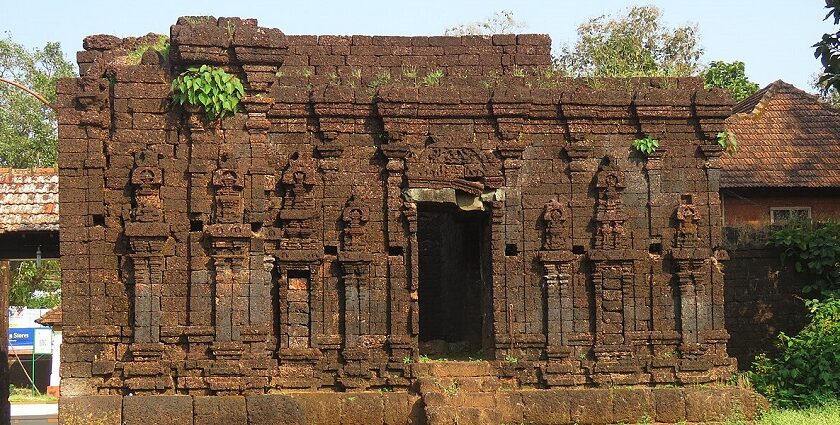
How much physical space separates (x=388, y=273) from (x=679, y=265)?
3.65 meters

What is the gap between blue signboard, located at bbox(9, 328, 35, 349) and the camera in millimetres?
33031

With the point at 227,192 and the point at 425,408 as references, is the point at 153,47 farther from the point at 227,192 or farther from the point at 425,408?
the point at 425,408

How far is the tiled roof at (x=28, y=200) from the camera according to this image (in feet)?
51.9

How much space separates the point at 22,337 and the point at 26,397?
226cm

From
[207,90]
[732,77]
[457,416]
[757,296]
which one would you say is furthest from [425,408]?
[732,77]

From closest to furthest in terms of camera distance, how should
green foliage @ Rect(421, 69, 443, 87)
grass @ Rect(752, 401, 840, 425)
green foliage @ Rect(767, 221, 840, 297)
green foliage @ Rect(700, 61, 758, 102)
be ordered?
grass @ Rect(752, 401, 840, 425)
green foliage @ Rect(421, 69, 443, 87)
green foliage @ Rect(767, 221, 840, 297)
green foliage @ Rect(700, 61, 758, 102)

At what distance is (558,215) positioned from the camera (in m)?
13.9

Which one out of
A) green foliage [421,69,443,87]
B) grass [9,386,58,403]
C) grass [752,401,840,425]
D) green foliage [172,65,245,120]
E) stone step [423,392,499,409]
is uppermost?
green foliage [421,69,443,87]

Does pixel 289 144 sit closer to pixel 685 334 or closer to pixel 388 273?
pixel 388 273

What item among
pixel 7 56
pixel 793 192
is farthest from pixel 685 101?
pixel 7 56

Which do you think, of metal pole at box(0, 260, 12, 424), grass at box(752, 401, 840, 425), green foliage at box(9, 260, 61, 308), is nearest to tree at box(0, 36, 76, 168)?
green foliage at box(9, 260, 61, 308)

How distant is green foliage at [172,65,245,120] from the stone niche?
0.15 m

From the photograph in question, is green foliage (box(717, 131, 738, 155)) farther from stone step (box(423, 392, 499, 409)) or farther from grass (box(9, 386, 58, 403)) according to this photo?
grass (box(9, 386, 58, 403))

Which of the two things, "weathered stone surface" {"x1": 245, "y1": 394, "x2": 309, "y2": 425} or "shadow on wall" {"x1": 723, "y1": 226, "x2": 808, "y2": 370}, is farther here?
"shadow on wall" {"x1": 723, "y1": 226, "x2": 808, "y2": 370}
